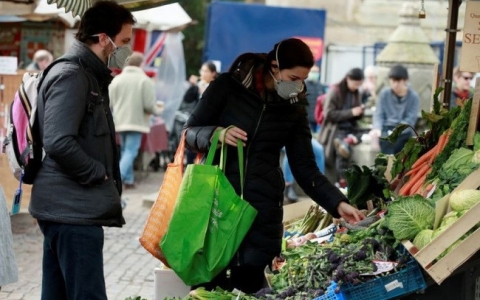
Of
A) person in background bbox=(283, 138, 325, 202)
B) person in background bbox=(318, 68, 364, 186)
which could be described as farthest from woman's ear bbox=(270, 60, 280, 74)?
person in background bbox=(318, 68, 364, 186)

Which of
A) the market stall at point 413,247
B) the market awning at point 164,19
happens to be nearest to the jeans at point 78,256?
the market stall at point 413,247

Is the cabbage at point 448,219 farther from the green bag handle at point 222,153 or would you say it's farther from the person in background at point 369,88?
the person in background at point 369,88

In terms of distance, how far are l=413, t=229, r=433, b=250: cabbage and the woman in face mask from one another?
1.00 m

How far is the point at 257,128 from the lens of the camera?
18.6ft

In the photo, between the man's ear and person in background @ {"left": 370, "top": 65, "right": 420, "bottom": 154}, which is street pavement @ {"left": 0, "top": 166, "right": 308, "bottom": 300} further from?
the man's ear

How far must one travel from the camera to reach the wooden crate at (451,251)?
4582 mm

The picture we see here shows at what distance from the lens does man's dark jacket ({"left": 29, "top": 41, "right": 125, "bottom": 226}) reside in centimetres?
491

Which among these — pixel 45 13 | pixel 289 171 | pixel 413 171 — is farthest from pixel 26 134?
pixel 289 171

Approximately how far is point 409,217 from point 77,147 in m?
1.57

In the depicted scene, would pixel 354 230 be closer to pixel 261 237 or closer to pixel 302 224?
pixel 261 237

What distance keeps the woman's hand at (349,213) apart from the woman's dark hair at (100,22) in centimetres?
163

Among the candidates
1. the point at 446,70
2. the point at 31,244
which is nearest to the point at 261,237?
the point at 446,70

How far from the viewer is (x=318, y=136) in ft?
49.3

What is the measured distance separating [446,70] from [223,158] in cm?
251
